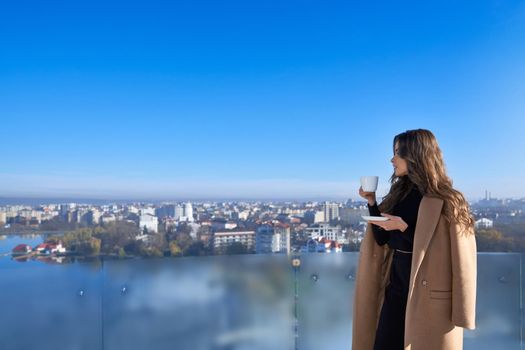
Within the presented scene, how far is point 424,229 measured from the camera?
1796 millimetres

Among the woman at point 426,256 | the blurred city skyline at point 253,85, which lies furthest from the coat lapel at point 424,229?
the blurred city skyline at point 253,85

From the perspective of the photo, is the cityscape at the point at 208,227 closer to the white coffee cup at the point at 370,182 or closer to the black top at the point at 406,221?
the black top at the point at 406,221

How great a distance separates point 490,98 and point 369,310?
614 centimetres

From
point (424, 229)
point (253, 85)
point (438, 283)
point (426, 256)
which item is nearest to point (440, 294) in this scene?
point (438, 283)

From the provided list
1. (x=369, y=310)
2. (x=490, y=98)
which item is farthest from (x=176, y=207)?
(x=490, y=98)

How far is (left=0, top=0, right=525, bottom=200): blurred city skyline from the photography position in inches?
239

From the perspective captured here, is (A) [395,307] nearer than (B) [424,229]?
No

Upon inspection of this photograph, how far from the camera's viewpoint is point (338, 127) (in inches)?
429

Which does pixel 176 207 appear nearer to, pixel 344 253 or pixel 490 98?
pixel 344 253

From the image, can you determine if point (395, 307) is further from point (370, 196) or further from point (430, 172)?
point (430, 172)

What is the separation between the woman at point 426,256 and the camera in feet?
5.85

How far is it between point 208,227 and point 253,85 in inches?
238

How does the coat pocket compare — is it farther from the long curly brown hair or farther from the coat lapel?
the long curly brown hair

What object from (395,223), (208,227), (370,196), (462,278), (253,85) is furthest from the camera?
(253,85)
